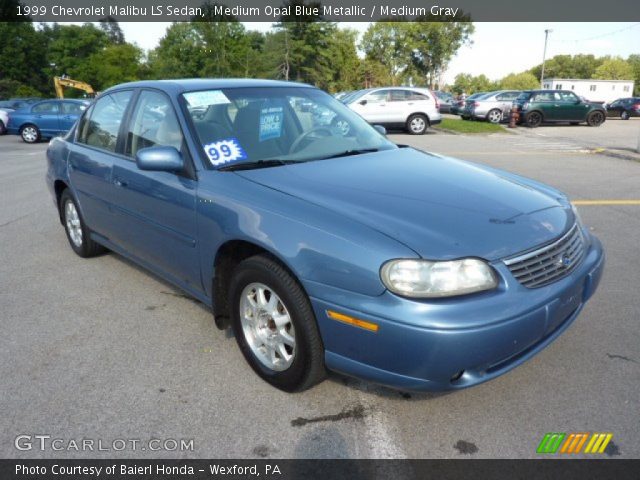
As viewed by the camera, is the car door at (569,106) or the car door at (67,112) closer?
the car door at (67,112)

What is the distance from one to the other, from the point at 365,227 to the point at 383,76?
6827cm

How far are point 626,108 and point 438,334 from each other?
1395 inches

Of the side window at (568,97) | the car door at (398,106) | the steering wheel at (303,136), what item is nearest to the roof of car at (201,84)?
the steering wheel at (303,136)

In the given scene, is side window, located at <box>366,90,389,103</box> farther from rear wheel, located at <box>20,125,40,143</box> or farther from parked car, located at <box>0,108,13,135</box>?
parked car, located at <box>0,108,13,135</box>

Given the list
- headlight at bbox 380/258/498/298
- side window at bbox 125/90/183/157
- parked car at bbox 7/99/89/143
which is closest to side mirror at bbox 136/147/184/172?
side window at bbox 125/90/183/157

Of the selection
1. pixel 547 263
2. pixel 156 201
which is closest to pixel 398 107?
pixel 156 201

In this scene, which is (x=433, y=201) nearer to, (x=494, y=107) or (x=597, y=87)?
(x=494, y=107)

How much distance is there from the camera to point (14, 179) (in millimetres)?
9852

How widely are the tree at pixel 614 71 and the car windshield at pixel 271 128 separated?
101 meters

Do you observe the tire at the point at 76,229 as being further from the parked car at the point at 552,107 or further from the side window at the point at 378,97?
the parked car at the point at 552,107

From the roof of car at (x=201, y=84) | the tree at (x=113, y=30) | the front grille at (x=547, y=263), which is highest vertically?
the tree at (x=113, y=30)

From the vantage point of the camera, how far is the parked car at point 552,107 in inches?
845

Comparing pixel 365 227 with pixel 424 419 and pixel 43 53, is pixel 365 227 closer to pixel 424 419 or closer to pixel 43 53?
pixel 424 419

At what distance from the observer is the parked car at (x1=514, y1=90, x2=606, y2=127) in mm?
21453
